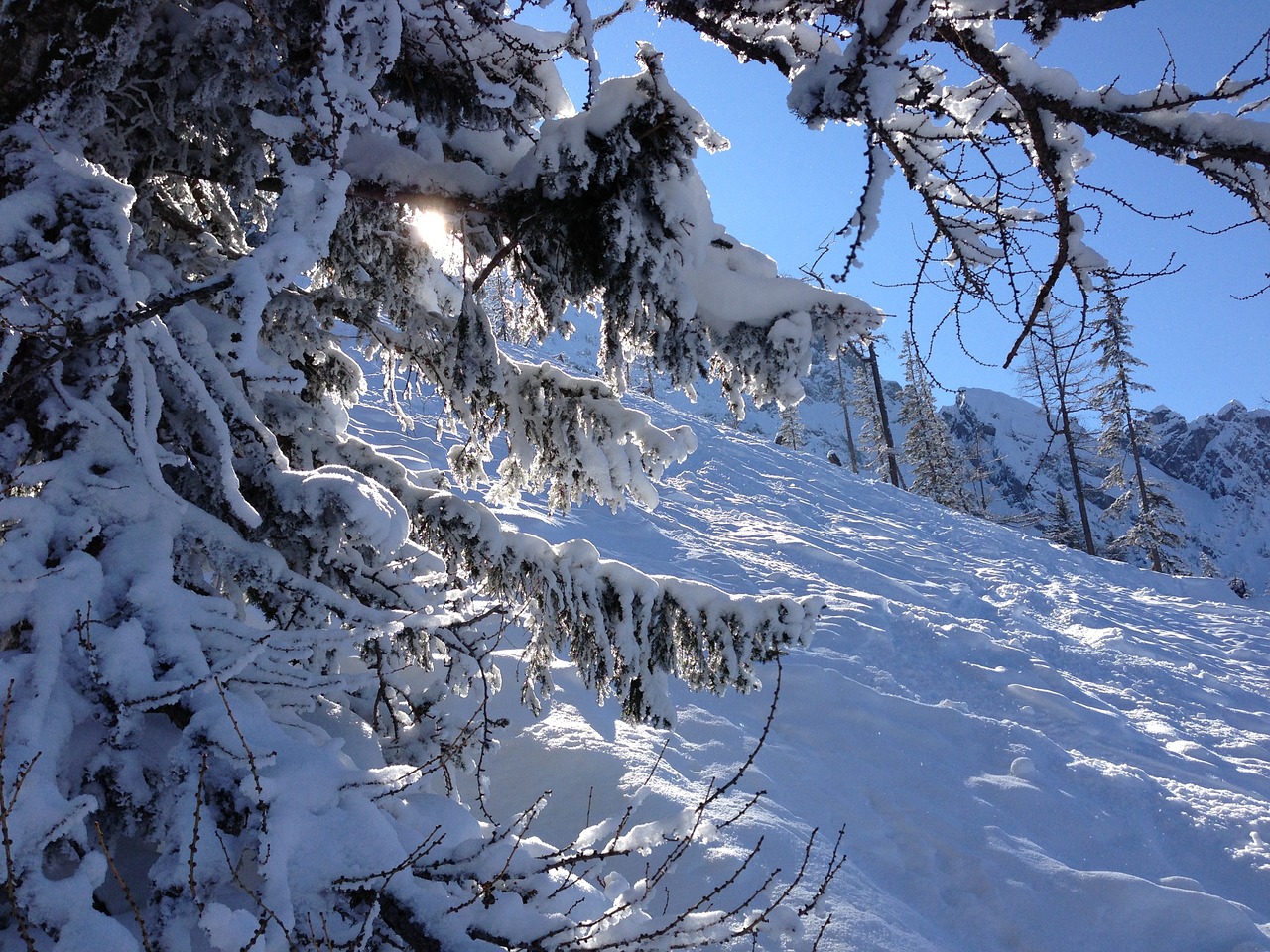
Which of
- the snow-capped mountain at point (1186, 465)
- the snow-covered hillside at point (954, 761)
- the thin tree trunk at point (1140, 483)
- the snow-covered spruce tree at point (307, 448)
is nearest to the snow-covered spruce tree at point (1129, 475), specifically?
the thin tree trunk at point (1140, 483)

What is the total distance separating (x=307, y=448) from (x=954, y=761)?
21.9 feet

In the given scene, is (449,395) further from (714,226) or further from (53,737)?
(53,737)

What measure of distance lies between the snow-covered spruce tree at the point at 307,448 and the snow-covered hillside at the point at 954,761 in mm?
1023

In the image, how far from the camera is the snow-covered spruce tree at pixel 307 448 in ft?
5.51

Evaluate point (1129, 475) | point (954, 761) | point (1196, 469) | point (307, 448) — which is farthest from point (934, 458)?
point (1196, 469)

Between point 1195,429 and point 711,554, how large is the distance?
9469 cm

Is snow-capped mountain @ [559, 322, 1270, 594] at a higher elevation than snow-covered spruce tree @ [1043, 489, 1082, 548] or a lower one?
higher

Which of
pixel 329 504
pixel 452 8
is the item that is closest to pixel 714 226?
pixel 452 8

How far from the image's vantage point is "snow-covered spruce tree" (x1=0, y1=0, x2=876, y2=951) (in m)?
1.68

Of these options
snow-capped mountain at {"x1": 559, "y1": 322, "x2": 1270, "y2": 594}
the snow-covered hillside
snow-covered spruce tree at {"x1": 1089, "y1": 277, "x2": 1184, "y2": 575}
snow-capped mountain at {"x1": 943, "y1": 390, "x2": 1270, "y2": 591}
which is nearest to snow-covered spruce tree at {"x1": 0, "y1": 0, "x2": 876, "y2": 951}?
the snow-covered hillside

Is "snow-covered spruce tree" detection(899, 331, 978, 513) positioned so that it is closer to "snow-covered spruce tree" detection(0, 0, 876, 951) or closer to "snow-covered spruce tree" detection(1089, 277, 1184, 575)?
"snow-covered spruce tree" detection(1089, 277, 1184, 575)

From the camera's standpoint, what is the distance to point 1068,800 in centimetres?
639

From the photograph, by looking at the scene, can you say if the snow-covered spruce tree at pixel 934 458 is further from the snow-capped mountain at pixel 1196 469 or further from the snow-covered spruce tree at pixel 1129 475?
the snow-capped mountain at pixel 1196 469

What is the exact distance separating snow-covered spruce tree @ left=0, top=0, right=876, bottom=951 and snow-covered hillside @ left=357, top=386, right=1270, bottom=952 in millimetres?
A: 1023
